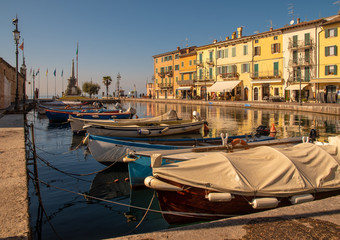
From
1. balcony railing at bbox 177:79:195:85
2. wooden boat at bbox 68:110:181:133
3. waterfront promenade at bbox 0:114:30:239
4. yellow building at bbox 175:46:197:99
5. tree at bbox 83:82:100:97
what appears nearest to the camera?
waterfront promenade at bbox 0:114:30:239

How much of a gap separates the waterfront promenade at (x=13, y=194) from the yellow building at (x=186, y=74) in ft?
201

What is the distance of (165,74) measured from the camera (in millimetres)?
81250

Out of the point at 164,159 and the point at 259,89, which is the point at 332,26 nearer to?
the point at 259,89

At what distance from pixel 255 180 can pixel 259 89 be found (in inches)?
1972

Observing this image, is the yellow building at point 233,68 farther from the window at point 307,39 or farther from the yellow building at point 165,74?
the yellow building at point 165,74

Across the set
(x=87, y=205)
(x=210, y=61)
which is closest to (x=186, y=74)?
(x=210, y=61)

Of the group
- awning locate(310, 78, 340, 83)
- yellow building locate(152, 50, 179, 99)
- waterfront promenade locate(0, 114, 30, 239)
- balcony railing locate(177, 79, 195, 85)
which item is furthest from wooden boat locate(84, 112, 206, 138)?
yellow building locate(152, 50, 179, 99)

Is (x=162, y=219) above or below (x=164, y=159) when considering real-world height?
below

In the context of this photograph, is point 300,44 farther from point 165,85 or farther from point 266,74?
point 165,85

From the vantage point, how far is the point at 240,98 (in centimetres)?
5838

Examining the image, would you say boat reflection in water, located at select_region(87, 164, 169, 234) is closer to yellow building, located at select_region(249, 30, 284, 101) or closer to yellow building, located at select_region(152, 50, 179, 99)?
yellow building, located at select_region(249, 30, 284, 101)

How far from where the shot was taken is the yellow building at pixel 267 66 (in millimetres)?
49875

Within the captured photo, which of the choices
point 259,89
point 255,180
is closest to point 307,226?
point 255,180

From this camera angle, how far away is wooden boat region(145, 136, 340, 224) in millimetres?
6254
